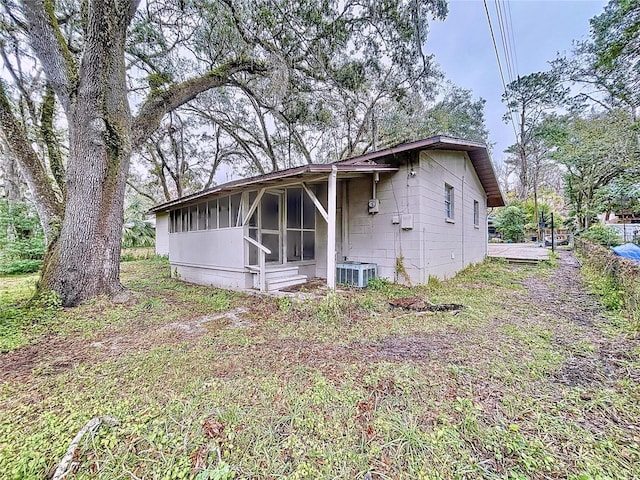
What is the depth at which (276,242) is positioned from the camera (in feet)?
22.7

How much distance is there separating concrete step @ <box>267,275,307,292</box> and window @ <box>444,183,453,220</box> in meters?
4.31

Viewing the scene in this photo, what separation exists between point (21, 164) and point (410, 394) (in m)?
7.14

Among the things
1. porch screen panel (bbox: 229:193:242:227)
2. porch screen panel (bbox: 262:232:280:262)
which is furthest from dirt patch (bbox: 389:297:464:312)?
porch screen panel (bbox: 229:193:242:227)

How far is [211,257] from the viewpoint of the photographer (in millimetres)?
7129

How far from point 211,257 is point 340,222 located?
11.5 ft

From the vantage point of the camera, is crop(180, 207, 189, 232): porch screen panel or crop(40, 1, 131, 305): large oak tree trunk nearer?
crop(40, 1, 131, 305): large oak tree trunk

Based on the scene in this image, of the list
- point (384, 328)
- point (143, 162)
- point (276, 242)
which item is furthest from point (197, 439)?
point (143, 162)

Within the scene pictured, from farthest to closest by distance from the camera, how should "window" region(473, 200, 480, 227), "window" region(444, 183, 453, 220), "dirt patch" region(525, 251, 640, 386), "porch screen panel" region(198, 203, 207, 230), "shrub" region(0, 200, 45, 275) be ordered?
"window" region(473, 200, 480, 227)
"shrub" region(0, 200, 45, 275)
"porch screen panel" region(198, 203, 207, 230)
"window" region(444, 183, 453, 220)
"dirt patch" region(525, 251, 640, 386)

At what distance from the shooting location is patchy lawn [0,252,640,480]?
1590mm

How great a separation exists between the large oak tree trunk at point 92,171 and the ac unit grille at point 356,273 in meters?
4.64

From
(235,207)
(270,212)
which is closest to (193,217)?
(235,207)

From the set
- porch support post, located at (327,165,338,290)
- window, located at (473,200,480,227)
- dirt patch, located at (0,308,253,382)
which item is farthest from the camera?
window, located at (473,200,480,227)

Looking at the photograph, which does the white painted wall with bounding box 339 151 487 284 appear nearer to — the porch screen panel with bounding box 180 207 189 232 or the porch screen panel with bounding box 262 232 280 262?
the porch screen panel with bounding box 262 232 280 262

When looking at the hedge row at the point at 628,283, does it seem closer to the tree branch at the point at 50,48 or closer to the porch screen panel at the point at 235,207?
the porch screen panel at the point at 235,207
